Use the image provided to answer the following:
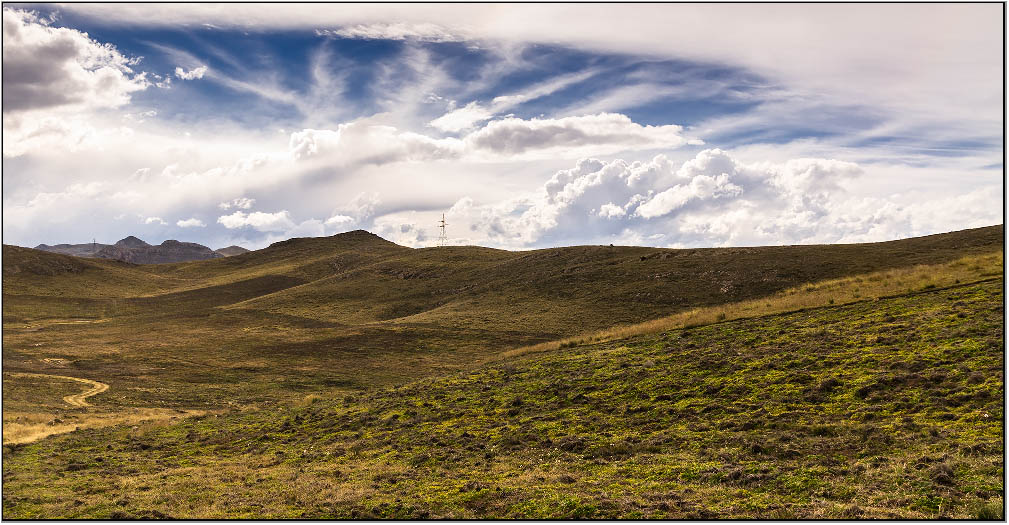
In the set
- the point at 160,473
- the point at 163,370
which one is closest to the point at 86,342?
the point at 163,370

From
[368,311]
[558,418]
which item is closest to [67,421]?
Answer: [558,418]

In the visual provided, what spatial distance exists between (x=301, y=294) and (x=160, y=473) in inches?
4128

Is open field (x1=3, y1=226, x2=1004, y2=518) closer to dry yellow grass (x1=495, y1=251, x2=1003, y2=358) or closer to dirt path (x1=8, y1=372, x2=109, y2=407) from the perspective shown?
dry yellow grass (x1=495, y1=251, x2=1003, y2=358)

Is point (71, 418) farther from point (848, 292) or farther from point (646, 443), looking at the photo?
point (848, 292)

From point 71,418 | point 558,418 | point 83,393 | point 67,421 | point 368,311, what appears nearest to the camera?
point 558,418

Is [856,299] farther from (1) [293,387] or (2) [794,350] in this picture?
(1) [293,387]

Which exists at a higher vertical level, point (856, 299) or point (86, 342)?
point (856, 299)

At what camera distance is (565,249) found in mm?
133000

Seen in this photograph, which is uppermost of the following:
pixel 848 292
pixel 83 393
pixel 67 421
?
pixel 848 292

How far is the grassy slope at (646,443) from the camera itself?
53.1 ft

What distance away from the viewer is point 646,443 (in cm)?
2209

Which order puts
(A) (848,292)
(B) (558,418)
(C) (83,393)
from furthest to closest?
(C) (83,393), (A) (848,292), (B) (558,418)

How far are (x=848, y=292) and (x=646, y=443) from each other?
1172 inches

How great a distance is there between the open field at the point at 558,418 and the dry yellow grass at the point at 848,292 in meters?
0.31
